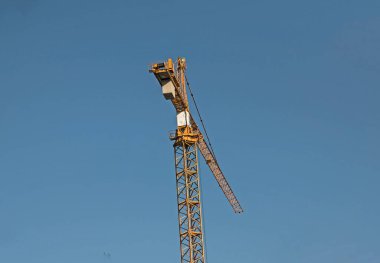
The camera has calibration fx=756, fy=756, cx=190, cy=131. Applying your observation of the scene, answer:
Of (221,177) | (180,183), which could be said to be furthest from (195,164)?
(221,177)

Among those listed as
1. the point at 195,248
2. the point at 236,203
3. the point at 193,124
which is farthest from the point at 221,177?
the point at 195,248

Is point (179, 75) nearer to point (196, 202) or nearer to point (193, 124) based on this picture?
point (193, 124)

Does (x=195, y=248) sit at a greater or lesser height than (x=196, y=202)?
lesser

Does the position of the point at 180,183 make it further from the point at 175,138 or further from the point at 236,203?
the point at 236,203

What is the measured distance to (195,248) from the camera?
286 feet

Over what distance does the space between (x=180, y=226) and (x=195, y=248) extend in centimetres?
316

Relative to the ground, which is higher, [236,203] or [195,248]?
[236,203]

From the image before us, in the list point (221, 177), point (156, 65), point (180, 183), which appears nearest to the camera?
point (156, 65)

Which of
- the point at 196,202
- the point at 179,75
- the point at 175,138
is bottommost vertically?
the point at 196,202

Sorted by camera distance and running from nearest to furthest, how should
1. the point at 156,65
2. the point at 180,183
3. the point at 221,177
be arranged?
the point at 156,65 → the point at 180,183 → the point at 221,177

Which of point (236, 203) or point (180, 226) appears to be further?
point (236, 203)

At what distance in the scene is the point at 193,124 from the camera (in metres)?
95.4

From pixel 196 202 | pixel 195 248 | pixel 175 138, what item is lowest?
pixel 195 248

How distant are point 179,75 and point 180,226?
1884 centimetres
